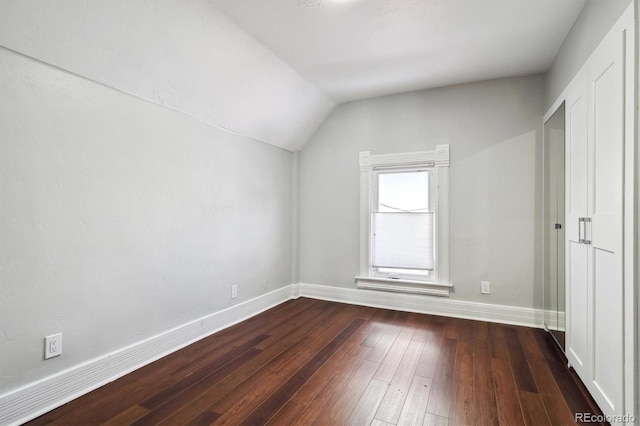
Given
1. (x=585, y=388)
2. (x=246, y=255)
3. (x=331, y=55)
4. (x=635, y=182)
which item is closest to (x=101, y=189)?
(x=246, y=255)

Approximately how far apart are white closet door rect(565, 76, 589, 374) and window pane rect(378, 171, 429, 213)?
142 cm

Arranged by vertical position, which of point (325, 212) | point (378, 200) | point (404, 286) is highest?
point (378, 200)

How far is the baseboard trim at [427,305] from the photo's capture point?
124 inches

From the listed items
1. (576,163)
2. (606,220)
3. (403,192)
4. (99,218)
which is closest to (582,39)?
(576,163)

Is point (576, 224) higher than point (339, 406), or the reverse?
point (576, 224)

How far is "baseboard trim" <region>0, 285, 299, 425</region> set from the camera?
167 cm

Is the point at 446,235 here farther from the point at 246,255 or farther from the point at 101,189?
the point at 101,189

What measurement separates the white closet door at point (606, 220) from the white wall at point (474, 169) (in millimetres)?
1351

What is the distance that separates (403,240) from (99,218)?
2.94m

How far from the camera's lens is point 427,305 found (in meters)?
3.54

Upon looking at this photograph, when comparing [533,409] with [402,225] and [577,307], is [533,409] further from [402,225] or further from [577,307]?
[402,225]

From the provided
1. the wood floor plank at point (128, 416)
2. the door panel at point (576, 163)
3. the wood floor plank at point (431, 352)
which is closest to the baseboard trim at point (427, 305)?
the wood floor plank at point (431, 352)

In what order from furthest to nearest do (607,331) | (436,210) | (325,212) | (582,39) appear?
(325,212) < (436,210) < (582,39) < (607,331)

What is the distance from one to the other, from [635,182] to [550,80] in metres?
2.05
